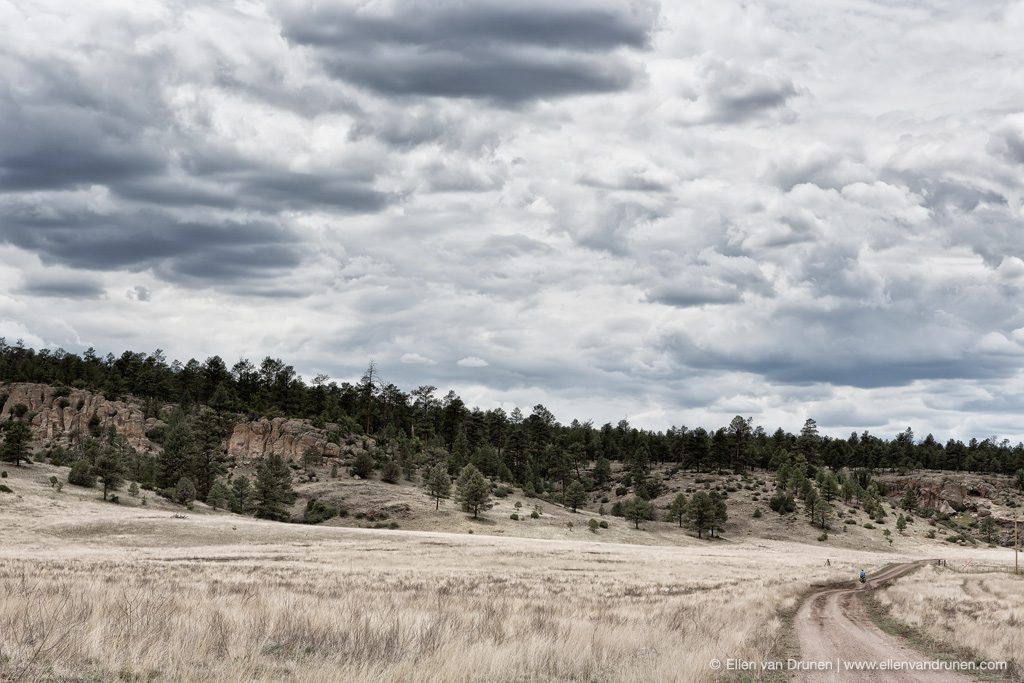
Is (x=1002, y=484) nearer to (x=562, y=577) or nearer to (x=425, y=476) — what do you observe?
(x=425, y=476)

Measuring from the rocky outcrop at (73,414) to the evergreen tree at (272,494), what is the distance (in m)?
47.2

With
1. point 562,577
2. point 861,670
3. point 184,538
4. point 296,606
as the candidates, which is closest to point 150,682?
point 296,606

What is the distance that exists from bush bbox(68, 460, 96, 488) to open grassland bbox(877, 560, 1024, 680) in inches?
3441

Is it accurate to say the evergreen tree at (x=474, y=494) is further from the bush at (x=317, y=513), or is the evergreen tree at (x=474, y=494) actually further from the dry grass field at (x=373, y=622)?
the dry grass field at (x=373, y=622)

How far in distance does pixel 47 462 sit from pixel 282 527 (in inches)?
2231

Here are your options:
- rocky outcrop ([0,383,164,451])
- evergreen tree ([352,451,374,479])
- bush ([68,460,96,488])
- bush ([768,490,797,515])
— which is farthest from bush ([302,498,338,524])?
bush ([768,490,797,515])

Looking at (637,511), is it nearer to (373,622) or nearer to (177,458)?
(177,458)

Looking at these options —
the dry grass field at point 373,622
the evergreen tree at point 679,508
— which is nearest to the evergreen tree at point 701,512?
the evergreen tree at point 679,508

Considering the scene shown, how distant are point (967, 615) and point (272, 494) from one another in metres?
89.1

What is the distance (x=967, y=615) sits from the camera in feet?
87.4

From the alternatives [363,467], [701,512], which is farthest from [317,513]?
[701,512]

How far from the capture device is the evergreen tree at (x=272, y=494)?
100625 millimetres

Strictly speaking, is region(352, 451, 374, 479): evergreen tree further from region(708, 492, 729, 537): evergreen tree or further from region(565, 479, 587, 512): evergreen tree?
region(708, 492, 729, 537): evergreen tree

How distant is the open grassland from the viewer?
18.3 metres
